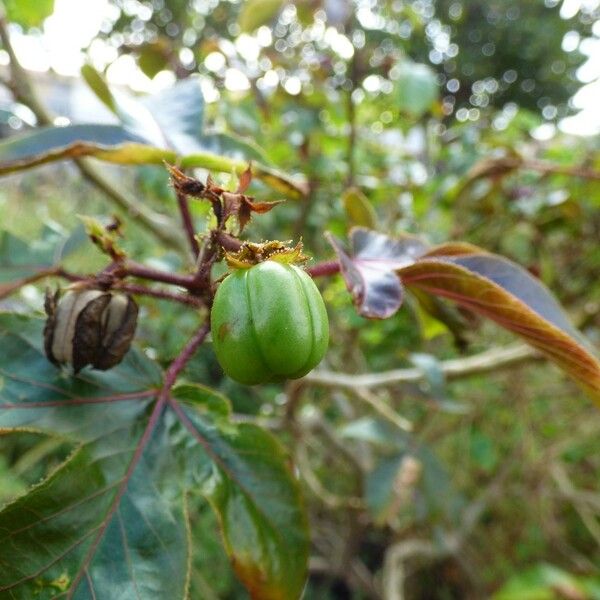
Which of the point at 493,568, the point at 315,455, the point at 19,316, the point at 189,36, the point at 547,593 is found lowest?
the point at 493,568

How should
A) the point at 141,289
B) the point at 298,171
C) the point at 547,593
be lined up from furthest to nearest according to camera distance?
the point at 298,171 → the point at 547,593 → the point at 141,289

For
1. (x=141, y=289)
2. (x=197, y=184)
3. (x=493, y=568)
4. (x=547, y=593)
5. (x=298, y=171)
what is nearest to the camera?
(x=197, y=184)

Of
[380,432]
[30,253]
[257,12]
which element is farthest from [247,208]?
[257,12]

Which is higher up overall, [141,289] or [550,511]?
[141,289]

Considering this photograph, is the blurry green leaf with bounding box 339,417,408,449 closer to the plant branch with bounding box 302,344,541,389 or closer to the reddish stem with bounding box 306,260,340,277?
the plant branch with bounding box 302,344,541,389

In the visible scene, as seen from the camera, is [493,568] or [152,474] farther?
[493,568]

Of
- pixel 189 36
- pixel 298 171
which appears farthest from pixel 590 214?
pixel 189 36

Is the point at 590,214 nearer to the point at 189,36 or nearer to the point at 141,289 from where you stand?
the point at 141,289

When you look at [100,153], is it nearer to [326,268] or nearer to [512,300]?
[326,268]
